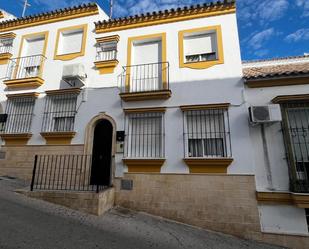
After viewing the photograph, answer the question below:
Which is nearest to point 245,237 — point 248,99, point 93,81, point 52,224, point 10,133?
point 248,99

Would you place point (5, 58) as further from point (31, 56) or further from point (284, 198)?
point (284, 198)

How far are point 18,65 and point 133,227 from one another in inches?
322

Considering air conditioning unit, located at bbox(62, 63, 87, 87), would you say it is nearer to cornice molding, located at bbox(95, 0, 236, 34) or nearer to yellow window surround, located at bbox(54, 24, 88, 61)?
yellow window surround, located at bbox(54, 24, 88, 61)

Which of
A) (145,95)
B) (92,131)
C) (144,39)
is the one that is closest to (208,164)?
(145,95)

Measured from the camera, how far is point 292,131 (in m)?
5.88

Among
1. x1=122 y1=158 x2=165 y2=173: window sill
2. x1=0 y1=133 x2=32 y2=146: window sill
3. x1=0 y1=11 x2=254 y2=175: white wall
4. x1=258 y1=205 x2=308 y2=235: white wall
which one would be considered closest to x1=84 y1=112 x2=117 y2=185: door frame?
x1=0 y1=11 x2=254 y2=175: white wall

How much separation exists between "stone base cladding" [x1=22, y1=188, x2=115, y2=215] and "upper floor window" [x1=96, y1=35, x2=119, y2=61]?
5109 millimetres

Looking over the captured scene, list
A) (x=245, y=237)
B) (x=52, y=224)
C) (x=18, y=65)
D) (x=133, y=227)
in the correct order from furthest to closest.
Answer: (x=18, y=65), (x=245, y=237), (x=133, y=227), (x=52, y=224)

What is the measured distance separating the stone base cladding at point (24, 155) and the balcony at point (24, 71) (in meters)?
2.52

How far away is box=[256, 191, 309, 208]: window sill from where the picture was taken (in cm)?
513

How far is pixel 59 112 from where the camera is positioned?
25.7ft

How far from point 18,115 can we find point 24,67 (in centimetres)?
219

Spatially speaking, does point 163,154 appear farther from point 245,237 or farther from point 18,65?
point 18,65

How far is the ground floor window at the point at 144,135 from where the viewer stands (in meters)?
6.77
